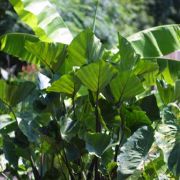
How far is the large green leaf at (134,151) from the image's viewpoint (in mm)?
2629

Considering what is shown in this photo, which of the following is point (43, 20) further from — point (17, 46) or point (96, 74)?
point (96, 74)

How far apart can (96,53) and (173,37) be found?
92 cm

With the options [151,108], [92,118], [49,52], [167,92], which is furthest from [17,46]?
[167,92]

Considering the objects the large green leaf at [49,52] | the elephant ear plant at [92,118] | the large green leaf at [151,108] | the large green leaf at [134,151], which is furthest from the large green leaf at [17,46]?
the large green leaf at [134,151]

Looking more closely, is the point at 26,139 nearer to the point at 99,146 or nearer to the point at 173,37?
the point at 99,146

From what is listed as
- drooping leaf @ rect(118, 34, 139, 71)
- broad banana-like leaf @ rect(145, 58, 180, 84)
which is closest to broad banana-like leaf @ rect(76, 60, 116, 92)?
drooping leaf @ rect(118, 34, 139, 71)

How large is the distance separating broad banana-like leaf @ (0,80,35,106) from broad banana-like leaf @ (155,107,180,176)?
73cm

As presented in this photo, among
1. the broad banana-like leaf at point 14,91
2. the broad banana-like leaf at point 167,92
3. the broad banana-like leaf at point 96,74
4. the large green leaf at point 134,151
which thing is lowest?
the large green leaf at point 134,151

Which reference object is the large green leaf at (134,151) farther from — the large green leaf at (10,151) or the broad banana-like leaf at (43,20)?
the broad banana-like leaf at (43,20)

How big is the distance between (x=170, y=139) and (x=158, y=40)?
1.24 metres

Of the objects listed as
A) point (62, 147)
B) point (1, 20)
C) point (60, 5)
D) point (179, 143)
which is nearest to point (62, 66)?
point (62, 147)

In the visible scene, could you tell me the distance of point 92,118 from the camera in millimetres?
3004

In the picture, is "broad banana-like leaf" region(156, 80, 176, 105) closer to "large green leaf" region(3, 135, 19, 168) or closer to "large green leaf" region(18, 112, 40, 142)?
"large green leaf" region(18, 112, 40, 142)

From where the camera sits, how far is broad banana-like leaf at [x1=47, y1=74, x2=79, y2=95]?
2.80 metres
